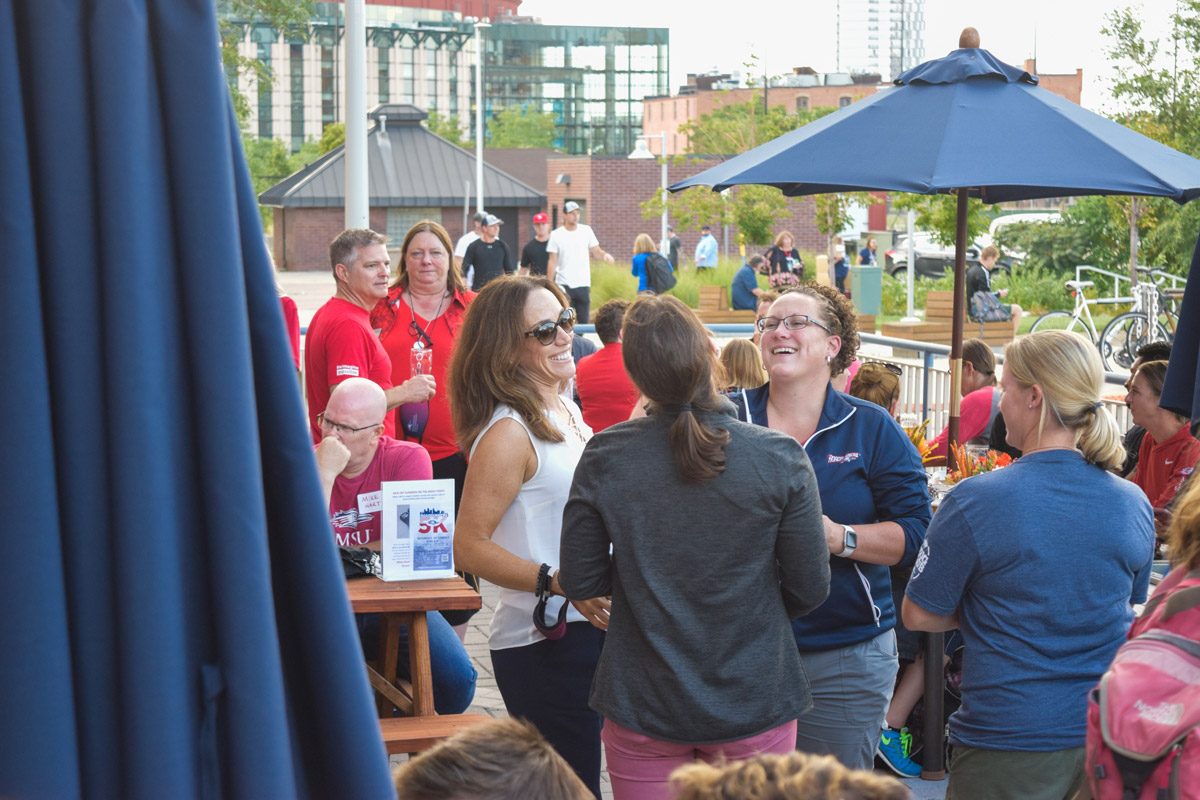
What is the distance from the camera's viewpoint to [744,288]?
2344 centimetres

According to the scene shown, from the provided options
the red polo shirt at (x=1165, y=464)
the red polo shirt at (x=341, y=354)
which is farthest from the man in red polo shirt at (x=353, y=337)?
the red polo shirt at (x=1165, y=464)

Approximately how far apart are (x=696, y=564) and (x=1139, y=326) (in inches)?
666

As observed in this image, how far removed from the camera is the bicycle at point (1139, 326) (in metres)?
18.4

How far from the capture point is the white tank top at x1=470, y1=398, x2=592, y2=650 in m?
3.79

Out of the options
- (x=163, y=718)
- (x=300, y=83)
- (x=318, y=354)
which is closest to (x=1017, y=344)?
(x=163, y=718)

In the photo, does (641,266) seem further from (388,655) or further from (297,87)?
(297,87)

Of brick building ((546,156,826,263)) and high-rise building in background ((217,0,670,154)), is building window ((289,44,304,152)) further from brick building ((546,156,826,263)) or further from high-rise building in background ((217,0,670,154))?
brick building ((546,156,826,263))

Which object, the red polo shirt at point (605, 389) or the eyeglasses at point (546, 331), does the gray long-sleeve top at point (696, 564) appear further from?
the red polo shirt at point (605, 389)

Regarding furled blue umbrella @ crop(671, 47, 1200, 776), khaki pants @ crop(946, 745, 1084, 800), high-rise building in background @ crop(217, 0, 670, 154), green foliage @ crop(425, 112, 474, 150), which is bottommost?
khaki pants @ crop(946, 745, 1084, 800)

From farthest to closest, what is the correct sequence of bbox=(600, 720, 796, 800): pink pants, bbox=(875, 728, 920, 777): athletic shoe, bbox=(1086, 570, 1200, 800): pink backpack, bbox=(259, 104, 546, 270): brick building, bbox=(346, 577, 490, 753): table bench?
bbox=(259, 104, 546, 270): brick building, bbox=(875, 728, 920, 777): athletic shoe, bbox=(346, 577, 490, 753): table bench, bbox=(600, 720, 796, 800): pink pants, bbox=(1086, 570, 1200, 800): pink backpack

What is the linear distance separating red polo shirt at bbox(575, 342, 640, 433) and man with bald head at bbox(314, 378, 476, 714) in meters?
2.13

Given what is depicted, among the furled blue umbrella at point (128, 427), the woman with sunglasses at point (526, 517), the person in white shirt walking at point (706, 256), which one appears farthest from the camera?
the person in white shirt walking at point (706, 256)

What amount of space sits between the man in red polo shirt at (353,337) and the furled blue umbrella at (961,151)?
1.64 m

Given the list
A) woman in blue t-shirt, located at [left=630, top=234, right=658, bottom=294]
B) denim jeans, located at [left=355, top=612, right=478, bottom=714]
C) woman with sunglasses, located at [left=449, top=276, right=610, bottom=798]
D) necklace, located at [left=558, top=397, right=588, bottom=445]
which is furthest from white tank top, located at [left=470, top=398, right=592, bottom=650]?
woman in blue t-shirt, located at [left=630, top=234, right=658, bottom=294]
